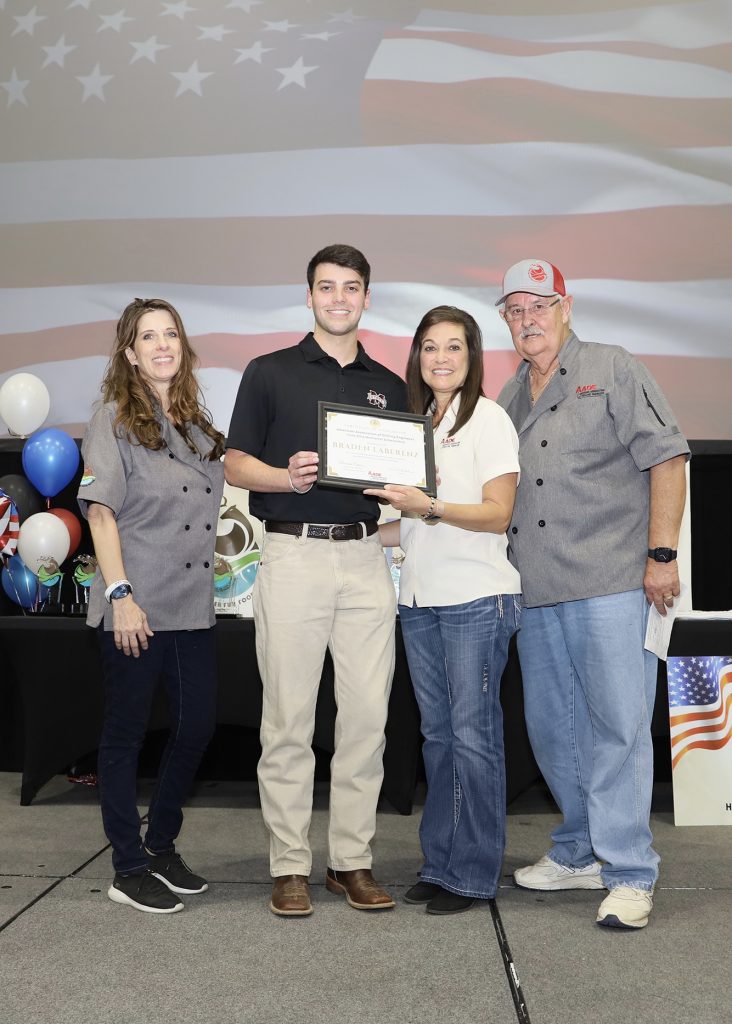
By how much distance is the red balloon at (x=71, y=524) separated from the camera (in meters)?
4.09

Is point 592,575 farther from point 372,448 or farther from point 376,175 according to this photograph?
point 376,175

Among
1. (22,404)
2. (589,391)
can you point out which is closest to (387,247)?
(22,404)

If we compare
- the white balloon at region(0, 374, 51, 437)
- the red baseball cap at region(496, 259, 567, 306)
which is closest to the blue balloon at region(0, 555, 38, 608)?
the white balloon at region(0, 374, 51, 437)

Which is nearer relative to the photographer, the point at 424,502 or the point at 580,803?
the point at 424,502

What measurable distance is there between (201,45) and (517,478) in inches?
126

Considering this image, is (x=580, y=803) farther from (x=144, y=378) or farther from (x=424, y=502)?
Result: (x=144, y=378)

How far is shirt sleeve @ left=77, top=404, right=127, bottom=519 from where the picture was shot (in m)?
2.56

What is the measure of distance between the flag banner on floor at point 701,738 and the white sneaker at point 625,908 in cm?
106

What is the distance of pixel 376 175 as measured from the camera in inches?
182

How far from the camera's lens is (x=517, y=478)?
2594 millimetres

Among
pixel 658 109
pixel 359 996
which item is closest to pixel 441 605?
pixel 359 996

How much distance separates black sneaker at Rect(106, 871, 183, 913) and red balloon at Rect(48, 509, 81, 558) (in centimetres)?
178

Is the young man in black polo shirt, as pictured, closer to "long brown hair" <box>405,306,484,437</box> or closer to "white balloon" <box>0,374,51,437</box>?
"long brown hair" <box>405,306,484,437</box>

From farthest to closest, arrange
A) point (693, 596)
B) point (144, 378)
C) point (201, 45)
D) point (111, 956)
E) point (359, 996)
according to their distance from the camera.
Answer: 1. point (201, 45)
2. point (693, 596)
3. point (144, 378)
4. point (111, 956)
5. point (359, 996)
